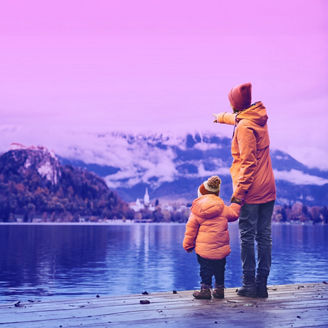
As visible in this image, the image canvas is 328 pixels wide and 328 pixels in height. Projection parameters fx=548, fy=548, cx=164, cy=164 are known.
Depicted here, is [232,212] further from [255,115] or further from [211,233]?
[255,115]

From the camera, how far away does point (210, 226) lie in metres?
7.53

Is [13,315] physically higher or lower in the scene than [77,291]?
higher

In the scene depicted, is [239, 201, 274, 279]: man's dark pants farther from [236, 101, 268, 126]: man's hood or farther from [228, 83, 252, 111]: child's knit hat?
[228, 83, 252, 111]: child's knit hat

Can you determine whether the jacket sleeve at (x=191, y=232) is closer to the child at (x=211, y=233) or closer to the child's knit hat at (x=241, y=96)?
the child at (x=211, y=233)

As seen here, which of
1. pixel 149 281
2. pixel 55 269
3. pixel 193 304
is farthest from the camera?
pixel 55 269

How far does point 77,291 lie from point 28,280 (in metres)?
9.63

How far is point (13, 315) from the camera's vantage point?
603 centimetres

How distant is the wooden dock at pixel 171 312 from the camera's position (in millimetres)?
5617

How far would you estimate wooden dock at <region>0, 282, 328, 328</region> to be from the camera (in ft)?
18.4

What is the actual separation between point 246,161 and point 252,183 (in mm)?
351

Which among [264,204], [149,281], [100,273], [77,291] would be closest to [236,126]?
[264,204]

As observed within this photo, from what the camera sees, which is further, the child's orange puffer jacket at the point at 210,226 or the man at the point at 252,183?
the man at the point at 252,183

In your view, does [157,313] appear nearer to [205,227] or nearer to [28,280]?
[205,227]

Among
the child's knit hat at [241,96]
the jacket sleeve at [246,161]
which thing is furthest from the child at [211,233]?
the child's knit hat at [241,96]
